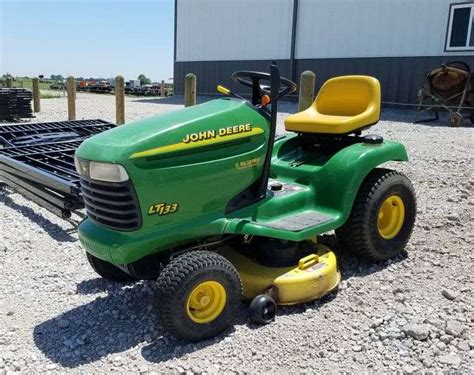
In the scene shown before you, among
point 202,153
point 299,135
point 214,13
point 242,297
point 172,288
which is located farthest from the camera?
point 214,13

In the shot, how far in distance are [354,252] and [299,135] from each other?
105 cm

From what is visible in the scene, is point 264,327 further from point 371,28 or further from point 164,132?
point 371,28

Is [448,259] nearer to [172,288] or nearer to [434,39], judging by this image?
[172,288]

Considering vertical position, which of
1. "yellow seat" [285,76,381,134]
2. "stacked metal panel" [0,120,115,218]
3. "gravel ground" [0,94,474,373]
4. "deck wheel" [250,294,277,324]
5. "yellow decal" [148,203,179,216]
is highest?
"yellow seat" [285,76,381,134]

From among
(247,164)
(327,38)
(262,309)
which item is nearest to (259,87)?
(247,164)

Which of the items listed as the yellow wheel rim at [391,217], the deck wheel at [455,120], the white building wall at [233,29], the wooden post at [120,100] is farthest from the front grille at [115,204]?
the white building wall at [233,29]

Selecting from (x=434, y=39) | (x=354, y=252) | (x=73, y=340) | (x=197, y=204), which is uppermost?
(x=434, y=39)

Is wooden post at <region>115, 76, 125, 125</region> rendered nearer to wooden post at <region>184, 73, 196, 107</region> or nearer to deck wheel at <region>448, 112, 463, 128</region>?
wooden post at <region>184, 73, 196, 107</region>

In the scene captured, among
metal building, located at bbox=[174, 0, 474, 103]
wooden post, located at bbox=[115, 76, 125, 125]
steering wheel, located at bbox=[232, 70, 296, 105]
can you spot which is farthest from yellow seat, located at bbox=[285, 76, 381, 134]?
metal building, located at bbox=[174, 0, 474, 103]

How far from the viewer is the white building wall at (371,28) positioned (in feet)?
48.1

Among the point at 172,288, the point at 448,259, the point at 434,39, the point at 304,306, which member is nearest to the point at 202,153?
the point at 172,288

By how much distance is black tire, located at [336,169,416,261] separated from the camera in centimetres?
362

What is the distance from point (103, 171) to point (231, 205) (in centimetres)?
79

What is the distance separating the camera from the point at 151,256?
9.81 ft
